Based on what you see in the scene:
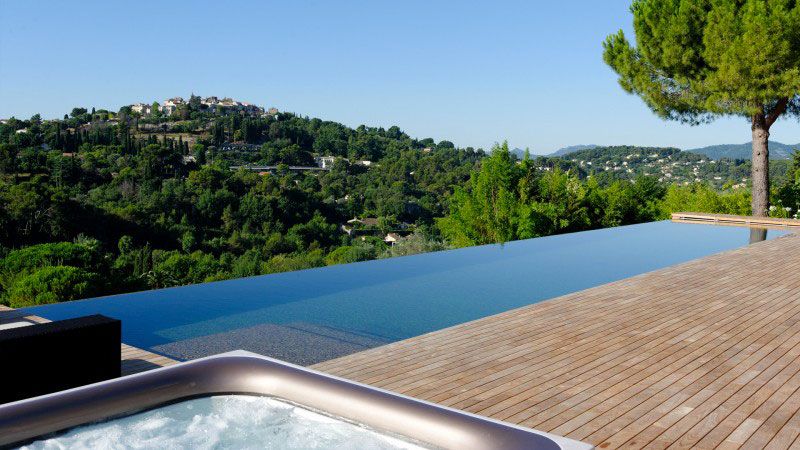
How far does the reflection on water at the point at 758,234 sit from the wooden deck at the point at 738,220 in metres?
0.42

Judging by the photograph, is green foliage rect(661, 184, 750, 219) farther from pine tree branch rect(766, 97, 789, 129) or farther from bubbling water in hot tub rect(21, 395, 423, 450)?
bubbling water in hot tub rect(21, 395, 423, 450)

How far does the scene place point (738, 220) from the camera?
11758 mm

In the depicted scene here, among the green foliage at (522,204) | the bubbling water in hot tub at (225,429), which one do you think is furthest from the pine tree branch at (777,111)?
the bubbling water in hot tub at (225,429)

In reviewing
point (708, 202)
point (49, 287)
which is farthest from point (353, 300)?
point (708, 202)

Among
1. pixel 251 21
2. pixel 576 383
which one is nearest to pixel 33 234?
pixel 251 21

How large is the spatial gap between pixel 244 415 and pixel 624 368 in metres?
1.74

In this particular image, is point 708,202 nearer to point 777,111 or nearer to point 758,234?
point 777,111

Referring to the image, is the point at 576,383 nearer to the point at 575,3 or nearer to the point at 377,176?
the point at 575,3

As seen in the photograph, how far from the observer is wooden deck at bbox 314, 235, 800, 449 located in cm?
247

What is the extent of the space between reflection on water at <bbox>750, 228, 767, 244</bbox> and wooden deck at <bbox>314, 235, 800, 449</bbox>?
18.8 ft

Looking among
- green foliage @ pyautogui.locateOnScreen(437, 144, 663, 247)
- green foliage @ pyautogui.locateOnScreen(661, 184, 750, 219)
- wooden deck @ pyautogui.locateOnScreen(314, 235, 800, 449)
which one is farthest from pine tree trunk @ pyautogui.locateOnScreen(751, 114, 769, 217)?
wooden deck @ pyautogui.locateOnScreen(314, 235, 800, 449)

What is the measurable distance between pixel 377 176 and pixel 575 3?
1120 centimetres

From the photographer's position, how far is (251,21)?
18.5m

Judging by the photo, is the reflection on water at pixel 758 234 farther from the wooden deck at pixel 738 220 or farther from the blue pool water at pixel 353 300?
the blue pool water at pixel 353 300
